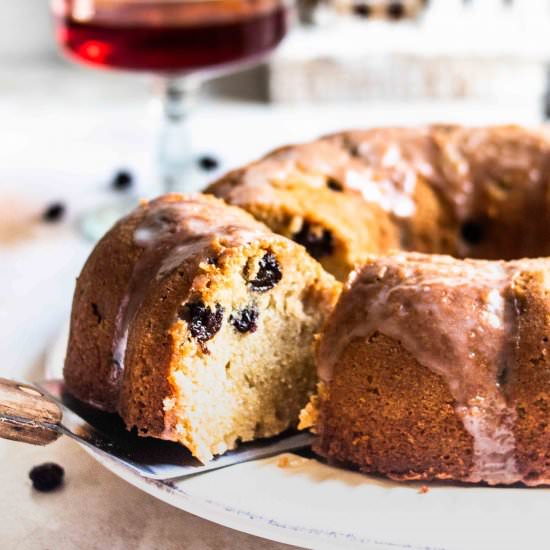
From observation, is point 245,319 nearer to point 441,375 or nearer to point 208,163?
point 441,375

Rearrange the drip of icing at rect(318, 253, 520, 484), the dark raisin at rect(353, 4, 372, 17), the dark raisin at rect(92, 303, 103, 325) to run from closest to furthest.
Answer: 1. the drip of icing at rect(318, 253, 520, 484)
2. the dark raisin at rect(92, 303, 103, 325)
3. the dark raisin at rect(353, 4, 372, 17)

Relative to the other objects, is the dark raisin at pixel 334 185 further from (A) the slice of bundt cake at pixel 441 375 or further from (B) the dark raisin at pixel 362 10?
(B) the dark raisin at pixel 362 10

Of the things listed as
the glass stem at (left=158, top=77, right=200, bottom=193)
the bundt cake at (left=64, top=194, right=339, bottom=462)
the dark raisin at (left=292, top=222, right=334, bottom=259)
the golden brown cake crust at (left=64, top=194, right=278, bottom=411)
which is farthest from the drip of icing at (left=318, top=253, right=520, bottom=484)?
the glass stem at (left=158, top=77, right=200, bottom=193)

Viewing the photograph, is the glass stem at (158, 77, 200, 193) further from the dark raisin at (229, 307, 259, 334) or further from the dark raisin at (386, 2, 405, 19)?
the dark raisin at (229, 307, 259, 334)

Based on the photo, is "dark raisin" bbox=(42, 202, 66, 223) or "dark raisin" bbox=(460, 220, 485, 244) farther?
"dark raisin" bbox=(42, 202, 66, 223)

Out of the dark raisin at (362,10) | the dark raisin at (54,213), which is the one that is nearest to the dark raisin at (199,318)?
the dark raisin at (54,213)

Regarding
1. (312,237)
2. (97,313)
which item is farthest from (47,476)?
(312,237)
